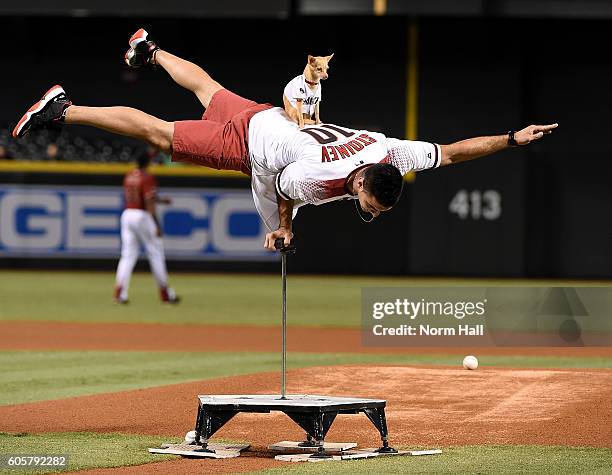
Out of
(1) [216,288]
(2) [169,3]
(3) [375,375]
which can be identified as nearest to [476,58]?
(2) [169,3]

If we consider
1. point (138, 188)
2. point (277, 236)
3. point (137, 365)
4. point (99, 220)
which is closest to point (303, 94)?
point (277, 236)

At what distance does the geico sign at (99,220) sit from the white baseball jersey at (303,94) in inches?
674

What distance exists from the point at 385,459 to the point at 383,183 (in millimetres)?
1681

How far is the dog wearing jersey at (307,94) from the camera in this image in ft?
28.8

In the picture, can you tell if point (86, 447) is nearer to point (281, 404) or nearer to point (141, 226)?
point (281, 404)

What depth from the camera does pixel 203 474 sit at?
712 cm

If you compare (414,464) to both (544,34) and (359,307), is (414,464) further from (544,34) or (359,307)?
(544,34)

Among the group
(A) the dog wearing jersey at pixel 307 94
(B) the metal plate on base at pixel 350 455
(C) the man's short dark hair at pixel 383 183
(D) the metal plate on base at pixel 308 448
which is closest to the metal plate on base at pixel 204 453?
(D) the metal plate on base at pixel 308 448

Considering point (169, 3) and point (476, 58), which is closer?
point (169, 3)

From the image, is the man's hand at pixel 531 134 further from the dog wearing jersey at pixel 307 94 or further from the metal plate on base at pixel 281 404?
the metal plate on base at pixel 281 404

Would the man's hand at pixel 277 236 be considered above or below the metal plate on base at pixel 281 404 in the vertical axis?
above

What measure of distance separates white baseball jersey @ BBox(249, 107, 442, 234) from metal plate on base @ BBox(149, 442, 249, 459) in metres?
1.46

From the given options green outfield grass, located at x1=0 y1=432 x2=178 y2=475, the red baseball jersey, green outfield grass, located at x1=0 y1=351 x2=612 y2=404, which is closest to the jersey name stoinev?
green outfield grass, located at x1=0 y1=432 x2=178 y2=475

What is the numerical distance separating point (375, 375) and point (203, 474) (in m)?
4.46
